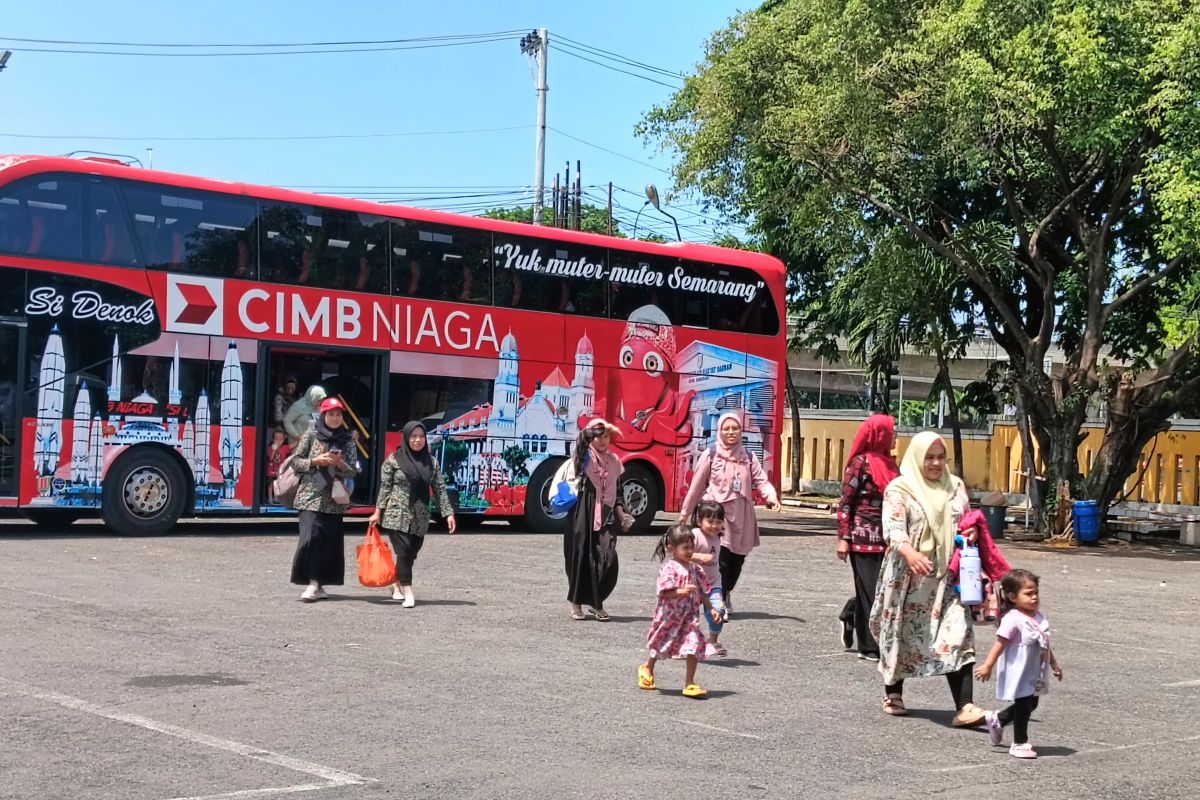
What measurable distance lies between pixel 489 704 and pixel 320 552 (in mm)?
4709

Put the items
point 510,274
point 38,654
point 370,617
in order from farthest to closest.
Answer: point 510,274 < point 370,617 < point 38,654

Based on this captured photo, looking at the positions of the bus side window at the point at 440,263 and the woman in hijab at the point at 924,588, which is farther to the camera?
the bus side window at the point at 440,263

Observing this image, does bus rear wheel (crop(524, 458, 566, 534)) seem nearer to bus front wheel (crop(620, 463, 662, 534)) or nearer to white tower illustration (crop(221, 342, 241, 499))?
bus front wheel (crop(620, 463, 662, 534))

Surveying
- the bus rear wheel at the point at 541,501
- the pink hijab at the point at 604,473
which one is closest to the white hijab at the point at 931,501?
the pink hijab at the point at 604,473

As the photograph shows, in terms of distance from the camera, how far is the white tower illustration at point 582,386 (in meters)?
22.0

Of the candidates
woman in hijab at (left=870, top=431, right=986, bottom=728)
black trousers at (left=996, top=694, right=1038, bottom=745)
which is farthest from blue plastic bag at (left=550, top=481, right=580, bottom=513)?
black trousers at (left=996, top=694, right=1038, bottom=745)

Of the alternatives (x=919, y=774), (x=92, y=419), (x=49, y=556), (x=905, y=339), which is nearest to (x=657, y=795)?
(x=919, y=774)

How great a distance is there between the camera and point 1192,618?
48.5 feet

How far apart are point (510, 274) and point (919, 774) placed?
1501 cm

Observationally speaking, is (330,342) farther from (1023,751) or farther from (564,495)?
(1023,751)

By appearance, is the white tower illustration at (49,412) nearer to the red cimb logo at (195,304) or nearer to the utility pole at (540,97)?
the red cimb logo at (195,304)

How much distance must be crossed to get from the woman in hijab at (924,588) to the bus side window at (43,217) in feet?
39.9

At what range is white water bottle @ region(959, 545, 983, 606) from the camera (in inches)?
315

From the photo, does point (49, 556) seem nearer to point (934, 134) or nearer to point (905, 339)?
point (934, 134)
